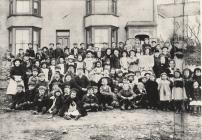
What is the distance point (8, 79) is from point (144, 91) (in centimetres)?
176

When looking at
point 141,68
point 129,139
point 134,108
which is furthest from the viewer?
point 141,68

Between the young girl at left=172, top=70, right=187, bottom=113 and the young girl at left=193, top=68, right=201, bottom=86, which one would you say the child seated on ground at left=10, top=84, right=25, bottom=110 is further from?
the young girl at left=193, top=68, right=201, bottom=86

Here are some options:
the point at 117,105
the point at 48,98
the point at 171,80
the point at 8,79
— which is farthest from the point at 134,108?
the point at 8,79

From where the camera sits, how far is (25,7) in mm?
6848

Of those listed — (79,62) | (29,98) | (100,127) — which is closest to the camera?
(100,127)

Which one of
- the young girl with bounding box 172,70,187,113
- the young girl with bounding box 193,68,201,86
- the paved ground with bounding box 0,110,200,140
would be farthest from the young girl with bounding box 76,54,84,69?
the young girl with bounding box 193,68,201,86

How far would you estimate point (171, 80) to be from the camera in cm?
505

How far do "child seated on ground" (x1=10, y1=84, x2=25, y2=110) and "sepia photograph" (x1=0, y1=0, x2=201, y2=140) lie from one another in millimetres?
12

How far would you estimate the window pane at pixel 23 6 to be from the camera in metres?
6.58

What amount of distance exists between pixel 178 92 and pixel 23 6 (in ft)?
10.6

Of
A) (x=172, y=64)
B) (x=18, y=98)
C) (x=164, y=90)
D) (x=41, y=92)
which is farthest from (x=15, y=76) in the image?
(x=172, y=64)

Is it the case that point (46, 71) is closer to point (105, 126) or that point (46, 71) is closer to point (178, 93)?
point (105, 126)

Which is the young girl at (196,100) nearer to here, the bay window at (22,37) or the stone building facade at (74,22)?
the stone building facade at (74,22)

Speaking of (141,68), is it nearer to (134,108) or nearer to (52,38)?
(134,108)
